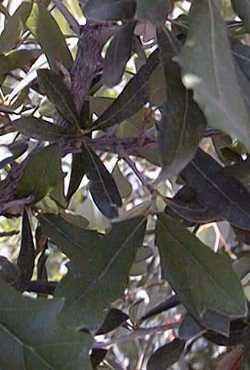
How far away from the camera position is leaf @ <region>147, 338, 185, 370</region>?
2.83 ft

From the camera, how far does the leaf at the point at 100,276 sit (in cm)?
68

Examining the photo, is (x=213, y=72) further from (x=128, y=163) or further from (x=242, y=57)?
(x=128, y=163)

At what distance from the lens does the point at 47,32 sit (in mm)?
786

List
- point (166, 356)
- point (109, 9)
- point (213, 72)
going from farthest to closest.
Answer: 1. point (166, 356)
2. point (109, 9)
3. point (213, 72)

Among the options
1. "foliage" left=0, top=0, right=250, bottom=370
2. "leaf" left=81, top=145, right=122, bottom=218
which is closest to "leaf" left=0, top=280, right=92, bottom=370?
"foliage" left=0, top=0, right=250, bottom=370

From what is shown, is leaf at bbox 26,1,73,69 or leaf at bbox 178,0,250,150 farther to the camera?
leaf at bbox 26,1,73,69

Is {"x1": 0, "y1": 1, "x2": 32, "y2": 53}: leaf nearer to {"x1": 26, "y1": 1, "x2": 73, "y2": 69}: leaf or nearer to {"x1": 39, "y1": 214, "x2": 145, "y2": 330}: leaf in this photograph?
{"x1": 26, "y1": 1, "x2": 73, "y2": 69}: leaf

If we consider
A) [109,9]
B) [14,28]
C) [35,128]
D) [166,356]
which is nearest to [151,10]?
[109,9]

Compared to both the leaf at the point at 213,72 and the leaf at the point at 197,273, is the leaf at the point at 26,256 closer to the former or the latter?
the leaf at the point at 197,273

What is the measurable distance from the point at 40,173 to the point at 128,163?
0.08 metres

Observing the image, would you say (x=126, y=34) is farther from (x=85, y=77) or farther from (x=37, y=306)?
(x=37, y=306)

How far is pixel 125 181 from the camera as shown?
104cm

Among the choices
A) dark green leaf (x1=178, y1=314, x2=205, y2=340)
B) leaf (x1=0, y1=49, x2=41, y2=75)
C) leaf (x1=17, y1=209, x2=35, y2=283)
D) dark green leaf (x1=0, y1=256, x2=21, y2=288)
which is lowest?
dark green leaf (x1=178, y1=314, x2=205, y2=340)

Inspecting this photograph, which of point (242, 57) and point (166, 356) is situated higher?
point (242, 57)
